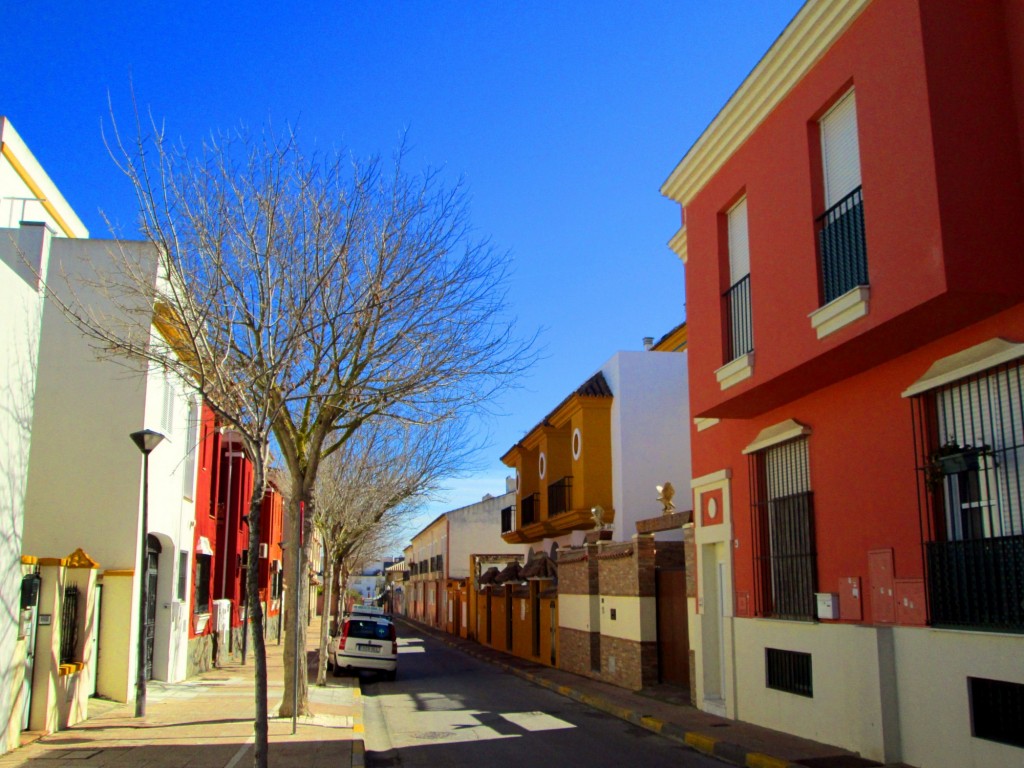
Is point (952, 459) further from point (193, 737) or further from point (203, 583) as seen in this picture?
point (203, 583)

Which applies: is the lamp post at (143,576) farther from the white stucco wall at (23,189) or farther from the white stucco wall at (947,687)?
the white stucco wall at (947,687)

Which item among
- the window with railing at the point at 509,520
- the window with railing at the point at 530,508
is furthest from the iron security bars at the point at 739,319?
the window with railing at the point at 509,520

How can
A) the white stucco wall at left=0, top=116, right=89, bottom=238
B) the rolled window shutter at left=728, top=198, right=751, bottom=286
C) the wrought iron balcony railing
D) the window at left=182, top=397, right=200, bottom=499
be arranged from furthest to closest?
1. the window at left=182, top=397, right=200, bottom=499
2. the white stucco wall at left=0, top=116, right=89, bottom=238
3. the rolled window shutter at left=728, top=198, right=751, bottom=286
4. the wrought iron balcony railing

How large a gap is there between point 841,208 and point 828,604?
184 inches


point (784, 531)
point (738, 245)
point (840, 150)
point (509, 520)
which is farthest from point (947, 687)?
point (509, 520)

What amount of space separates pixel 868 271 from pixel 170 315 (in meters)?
7.84

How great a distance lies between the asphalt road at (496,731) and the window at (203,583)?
4.49 meters

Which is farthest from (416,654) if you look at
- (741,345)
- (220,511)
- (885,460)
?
(885,460)

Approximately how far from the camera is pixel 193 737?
1155 cm

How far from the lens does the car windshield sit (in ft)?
76.4

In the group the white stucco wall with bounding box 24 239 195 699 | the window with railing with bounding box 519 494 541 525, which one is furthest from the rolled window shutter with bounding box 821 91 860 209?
the window with railing with bounding box 519 494 541 525

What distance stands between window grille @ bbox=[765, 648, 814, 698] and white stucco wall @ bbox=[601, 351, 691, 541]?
40.2 ft

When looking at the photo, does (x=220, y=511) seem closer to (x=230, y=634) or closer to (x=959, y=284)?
(x=230, y=634)

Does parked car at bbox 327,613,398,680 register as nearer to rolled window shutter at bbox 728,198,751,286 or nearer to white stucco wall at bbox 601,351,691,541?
white stucco wall at bbox 601,351,691,541
